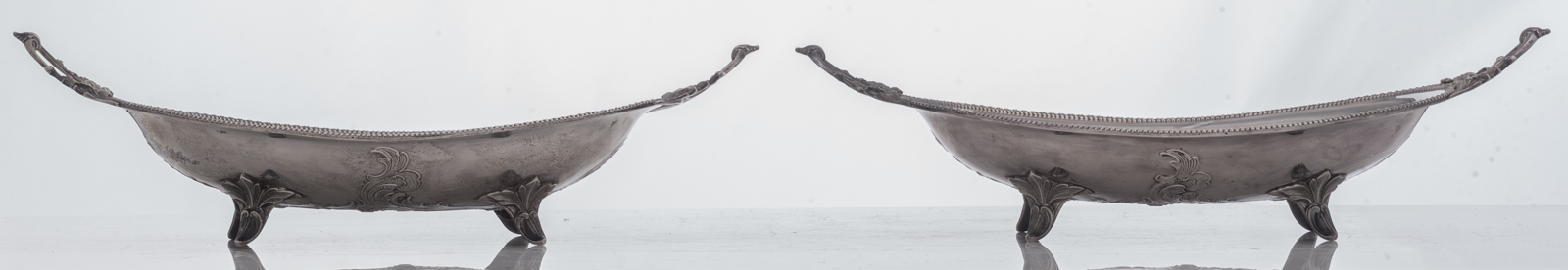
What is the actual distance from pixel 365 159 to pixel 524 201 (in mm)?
306

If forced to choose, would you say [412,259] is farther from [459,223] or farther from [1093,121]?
[1093,121]

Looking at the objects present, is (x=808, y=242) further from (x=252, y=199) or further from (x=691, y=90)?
(x=252, y=199)

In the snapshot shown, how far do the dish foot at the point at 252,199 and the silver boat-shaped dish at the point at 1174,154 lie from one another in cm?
108

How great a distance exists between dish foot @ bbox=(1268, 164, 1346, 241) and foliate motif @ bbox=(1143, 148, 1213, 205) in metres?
0.17

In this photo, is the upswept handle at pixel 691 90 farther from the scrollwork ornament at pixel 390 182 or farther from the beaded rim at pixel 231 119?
the scrollwork ornament at pixel 390 182

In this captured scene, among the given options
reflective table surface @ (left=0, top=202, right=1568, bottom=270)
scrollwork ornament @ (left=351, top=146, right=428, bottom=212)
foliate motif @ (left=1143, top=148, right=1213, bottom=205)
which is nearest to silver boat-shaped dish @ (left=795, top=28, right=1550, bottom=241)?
foliate motif @ (left=1143, top=148, right=1213, bottom=205)

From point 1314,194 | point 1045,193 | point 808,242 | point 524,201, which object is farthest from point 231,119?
point 1314,194

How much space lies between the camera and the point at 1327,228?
2270mm

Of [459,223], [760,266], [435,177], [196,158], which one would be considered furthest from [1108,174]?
[196,158]

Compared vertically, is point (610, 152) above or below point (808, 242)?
above

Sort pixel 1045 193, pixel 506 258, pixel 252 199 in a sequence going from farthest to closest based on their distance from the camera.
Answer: pixel 1045 193, pixel 252 199, pixel 506 258

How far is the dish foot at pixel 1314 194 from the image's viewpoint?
223 centimetres

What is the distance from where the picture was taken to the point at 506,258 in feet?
6.62

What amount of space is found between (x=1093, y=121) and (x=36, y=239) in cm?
222
